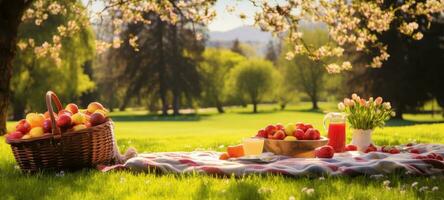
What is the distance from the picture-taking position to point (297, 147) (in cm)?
767

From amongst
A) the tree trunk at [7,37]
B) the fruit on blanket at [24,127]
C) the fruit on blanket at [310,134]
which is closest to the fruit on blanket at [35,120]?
the fruit on blanket at [24,127]

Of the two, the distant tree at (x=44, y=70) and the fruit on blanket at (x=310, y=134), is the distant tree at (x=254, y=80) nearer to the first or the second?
the distant tree at (x=44, y=70)

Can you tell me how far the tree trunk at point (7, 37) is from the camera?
45.4 feet

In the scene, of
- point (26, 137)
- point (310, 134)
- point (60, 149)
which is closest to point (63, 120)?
point (60, 149)

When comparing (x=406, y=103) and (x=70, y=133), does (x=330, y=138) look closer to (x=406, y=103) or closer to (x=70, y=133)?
(x=70, y=133)

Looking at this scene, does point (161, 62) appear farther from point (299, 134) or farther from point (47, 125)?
point (47, 125)

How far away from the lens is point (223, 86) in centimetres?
6681

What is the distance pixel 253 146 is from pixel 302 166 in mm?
1056

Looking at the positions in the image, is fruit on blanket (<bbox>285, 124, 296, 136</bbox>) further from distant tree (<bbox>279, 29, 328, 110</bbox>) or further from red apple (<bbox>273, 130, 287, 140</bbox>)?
distant tree (<bbox>279, 29, 328, 110</bbox>)

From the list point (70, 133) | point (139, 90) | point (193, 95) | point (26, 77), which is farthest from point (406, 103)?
point (70, 133)

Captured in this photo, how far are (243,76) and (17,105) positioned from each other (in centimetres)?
2960

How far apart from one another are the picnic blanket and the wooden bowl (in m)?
0.30

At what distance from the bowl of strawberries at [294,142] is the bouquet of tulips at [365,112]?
2.76 ft

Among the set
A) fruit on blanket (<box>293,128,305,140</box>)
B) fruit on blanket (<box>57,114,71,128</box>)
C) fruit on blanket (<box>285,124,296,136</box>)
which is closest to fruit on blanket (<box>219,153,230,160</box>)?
fruit on blanket (<box>285,124,296,136</box>)
